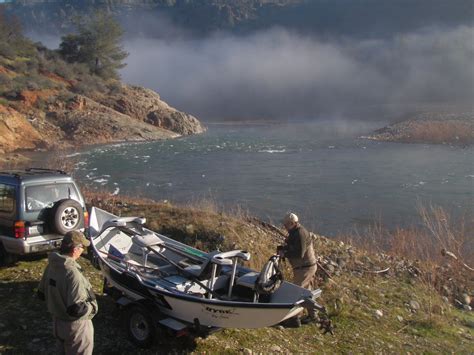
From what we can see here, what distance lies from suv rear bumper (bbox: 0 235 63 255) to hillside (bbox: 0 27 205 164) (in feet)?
94.1

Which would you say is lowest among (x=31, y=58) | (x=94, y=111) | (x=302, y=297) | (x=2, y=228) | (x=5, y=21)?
(x=302, y=297)

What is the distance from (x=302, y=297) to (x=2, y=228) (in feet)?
17.2

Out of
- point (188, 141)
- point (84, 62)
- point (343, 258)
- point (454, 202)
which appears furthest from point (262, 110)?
point (343, 258)

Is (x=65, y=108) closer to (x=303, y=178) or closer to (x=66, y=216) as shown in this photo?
(x=303, y=178)

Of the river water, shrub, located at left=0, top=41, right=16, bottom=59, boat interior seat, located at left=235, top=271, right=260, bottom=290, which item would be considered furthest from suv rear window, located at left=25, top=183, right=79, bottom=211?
shrub, located at left=0, top=41, right=16, bottom=59

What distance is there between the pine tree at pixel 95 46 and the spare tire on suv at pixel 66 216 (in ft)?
183

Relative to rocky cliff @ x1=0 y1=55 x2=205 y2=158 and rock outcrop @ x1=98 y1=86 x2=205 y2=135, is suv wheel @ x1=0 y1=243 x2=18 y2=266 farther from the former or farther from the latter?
rock outcrop @ x1=98 y1=86 x2=205 y2=135

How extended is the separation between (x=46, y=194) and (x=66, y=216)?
2.00 ft

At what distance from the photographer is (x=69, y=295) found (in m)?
4.81

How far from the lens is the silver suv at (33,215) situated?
27.1 ft

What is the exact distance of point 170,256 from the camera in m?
7.95

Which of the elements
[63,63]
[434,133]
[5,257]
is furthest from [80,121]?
[5,257]

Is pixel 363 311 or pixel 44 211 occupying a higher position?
pixel 44 211

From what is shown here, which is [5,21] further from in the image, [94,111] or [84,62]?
[94,111]
